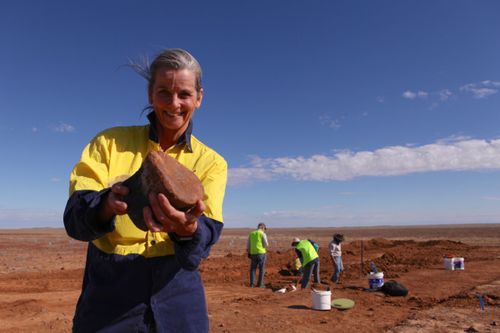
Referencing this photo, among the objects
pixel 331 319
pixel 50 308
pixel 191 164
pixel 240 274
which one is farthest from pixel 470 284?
pixel 191 164

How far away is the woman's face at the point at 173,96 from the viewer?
66.3 inches

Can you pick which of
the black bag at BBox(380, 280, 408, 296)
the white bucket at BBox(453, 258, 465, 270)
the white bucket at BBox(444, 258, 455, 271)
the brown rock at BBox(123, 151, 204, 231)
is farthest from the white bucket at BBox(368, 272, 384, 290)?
the brown rock at BBox(123, 151, 204, 231)

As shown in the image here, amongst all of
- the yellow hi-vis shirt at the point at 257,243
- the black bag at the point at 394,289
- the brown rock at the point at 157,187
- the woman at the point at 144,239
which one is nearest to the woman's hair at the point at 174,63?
the woman at the point at 144,239

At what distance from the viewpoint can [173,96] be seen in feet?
5.55

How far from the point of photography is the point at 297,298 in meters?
10.1

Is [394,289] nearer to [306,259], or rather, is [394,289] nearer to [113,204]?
[306,259]

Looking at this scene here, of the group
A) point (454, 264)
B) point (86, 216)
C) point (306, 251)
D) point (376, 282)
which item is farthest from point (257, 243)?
point (86, 216)

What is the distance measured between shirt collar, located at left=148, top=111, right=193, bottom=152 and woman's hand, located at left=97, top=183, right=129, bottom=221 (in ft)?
1.35

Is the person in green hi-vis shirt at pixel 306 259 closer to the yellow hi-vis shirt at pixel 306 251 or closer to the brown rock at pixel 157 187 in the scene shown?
the yellow hi-vis shirt at pixel 306 251

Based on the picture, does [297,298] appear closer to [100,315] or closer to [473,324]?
[473,324]

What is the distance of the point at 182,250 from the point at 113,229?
0.26 metres

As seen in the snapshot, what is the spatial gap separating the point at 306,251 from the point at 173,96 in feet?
36.1

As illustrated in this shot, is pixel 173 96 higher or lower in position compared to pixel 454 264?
higher

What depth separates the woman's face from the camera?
1.68 m
